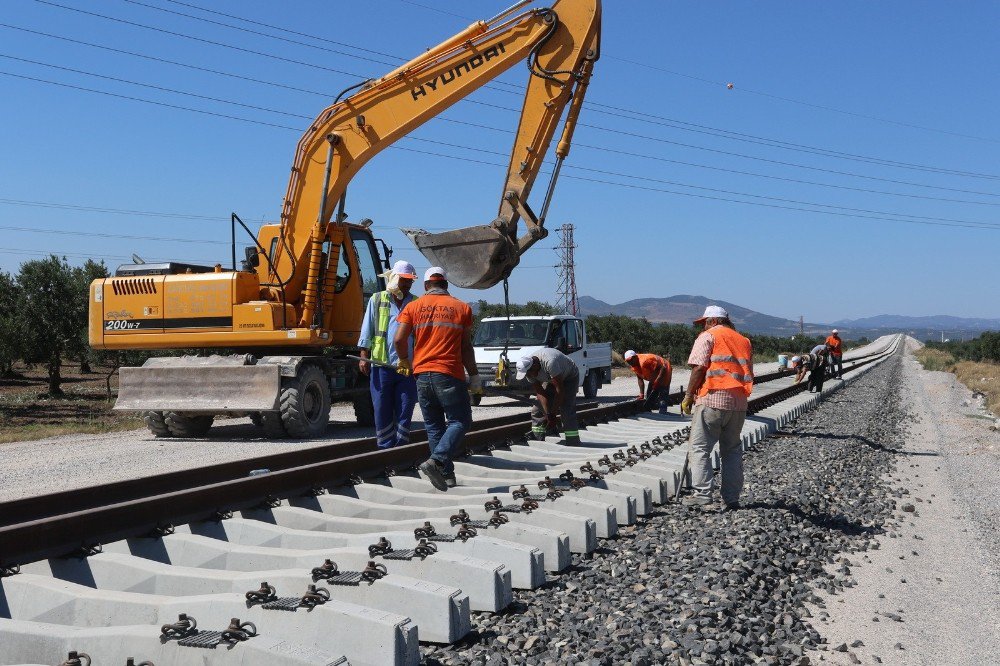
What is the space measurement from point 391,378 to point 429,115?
6118 millimetres

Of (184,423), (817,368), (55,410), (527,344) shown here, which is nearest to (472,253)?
(184,423)

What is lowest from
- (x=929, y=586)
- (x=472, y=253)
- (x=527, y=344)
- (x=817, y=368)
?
(x=929, y=586)

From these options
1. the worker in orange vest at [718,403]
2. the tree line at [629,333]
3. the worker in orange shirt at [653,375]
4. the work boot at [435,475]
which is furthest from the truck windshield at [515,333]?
the tree line at [629,333]

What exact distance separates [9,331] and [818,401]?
21005 millimetres

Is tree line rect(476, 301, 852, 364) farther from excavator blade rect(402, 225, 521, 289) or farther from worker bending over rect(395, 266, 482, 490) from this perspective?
worker bending over rect(395, 266, 482, 490)

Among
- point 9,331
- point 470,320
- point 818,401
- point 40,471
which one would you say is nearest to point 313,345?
point 40,471

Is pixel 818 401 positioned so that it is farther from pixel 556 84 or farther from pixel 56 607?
pixel 56 607

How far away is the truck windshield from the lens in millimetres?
19078

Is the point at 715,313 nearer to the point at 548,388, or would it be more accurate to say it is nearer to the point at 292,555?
the point at 548,388

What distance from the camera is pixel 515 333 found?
19516 millimetres

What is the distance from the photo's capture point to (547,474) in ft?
22.5

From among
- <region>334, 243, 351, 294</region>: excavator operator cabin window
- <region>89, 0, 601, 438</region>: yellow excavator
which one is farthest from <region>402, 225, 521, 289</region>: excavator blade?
<region>334, 243, 351, 294</region>: excavator operator cabin window

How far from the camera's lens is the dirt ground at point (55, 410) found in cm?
1411

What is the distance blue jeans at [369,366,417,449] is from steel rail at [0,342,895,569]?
1.47 feet
